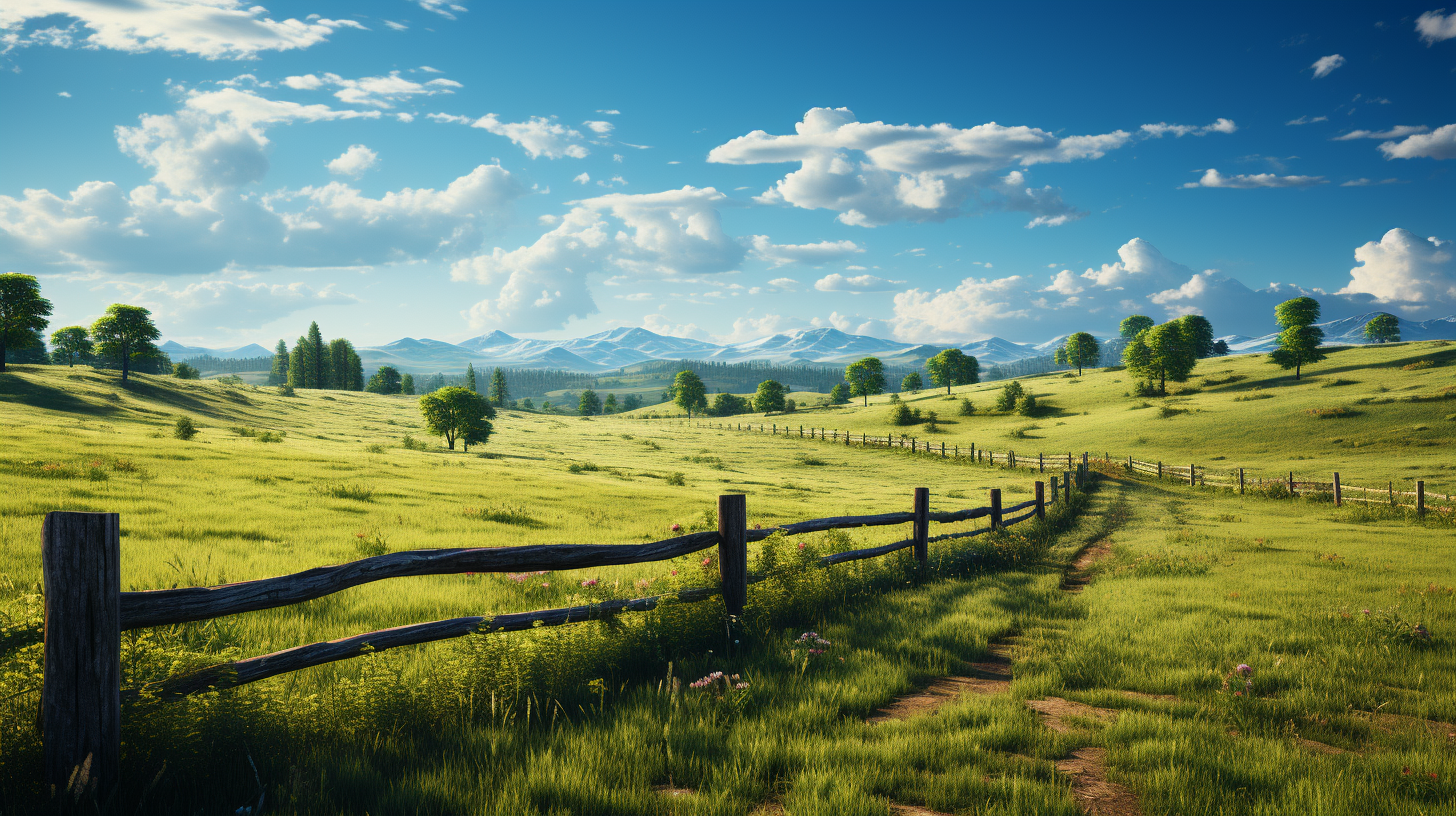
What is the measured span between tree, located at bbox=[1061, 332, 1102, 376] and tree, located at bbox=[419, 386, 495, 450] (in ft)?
381

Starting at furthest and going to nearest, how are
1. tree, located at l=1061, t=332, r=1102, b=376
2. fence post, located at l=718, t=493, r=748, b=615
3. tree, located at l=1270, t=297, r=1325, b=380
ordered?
tree, located at l=1061, t=332, r=1102, b=376
tree, located at l=1270, t=297, r=1325, b=380
fence post, located at l=718, t=493, r=748, b=615

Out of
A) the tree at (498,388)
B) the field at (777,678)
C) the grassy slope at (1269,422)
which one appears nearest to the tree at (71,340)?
the tree at (498,388)

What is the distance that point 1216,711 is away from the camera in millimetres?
5039

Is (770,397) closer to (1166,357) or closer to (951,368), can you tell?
(951,368)

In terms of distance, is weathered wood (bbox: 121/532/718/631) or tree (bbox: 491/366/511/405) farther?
tree (bbox: 491/366/511/405)

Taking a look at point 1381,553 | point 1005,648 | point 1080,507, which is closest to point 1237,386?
point 1080,507

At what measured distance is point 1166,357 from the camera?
3314 inches

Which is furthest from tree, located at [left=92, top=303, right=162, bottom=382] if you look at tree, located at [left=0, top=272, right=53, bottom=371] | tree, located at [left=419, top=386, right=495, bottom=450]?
tree, located at [left=419, top=386, right=495, bottom=450]

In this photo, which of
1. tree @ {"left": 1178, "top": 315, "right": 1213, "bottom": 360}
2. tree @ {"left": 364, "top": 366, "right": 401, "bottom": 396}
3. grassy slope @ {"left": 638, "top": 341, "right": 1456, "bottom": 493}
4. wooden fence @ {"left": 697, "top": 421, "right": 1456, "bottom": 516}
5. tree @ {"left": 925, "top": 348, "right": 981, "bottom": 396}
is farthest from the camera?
tree @ {"left": 925, "top": 348, "right": 981, "bottom": 396}

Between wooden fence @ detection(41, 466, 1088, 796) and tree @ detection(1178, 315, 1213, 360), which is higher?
tree @ detection(1178, 315, 1213, 360)

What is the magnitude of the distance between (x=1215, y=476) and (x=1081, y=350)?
10511 centimetres

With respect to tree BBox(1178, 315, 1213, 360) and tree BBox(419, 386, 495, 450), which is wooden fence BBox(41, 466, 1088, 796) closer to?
tree BBox(419, 386, 495, 450)

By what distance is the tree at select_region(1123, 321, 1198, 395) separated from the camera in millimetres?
83688

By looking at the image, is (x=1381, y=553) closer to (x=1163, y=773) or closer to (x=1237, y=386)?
(x=1163, y=773)
